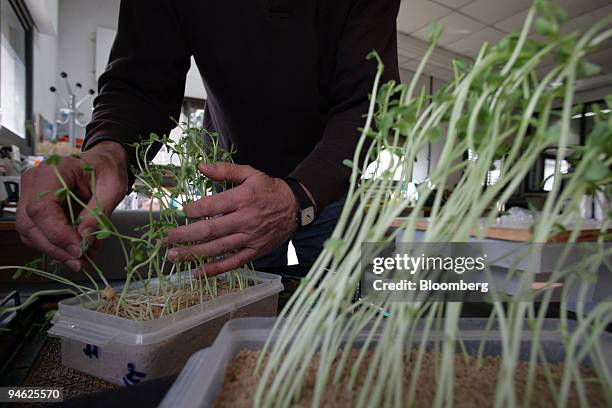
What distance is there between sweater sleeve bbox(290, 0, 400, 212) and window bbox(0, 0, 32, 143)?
238 centimetres

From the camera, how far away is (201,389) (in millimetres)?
263

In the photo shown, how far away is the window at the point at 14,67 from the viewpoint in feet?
8.19

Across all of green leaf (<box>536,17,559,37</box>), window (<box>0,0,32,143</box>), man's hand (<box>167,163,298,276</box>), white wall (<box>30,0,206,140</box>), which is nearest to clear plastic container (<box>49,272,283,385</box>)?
man's hand (<box>167,163,298,276</box>)

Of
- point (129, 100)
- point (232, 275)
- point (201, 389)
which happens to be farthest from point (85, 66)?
point (201, 389)

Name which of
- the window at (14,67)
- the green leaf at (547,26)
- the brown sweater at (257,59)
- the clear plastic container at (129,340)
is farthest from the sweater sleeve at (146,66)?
the window at (14,67)

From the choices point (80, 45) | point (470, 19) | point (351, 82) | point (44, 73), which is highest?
point (470, 19)

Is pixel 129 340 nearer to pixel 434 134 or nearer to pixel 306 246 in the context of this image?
pixel 434 134

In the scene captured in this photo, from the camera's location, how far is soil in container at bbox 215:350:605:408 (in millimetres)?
265

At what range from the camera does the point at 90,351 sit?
417 millimetres

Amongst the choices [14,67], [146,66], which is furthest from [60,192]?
[14,67]

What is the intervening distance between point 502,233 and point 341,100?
3.56 feet

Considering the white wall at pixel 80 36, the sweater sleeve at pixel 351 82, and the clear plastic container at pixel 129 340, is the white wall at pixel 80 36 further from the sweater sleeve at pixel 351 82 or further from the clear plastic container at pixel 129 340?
the clear plastic container at pixel 129 340

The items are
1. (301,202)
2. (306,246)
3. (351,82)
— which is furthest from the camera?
(306,246)

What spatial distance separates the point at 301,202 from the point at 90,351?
415mm
